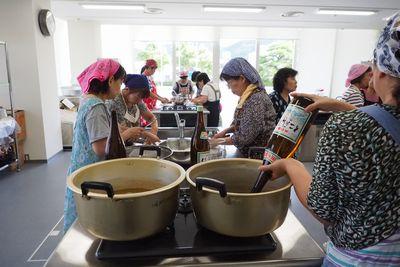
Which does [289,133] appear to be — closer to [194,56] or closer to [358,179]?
[358,179]

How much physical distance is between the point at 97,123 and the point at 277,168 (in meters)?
0.74

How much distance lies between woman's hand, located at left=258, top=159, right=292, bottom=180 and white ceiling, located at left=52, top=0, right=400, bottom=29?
13.6 ft

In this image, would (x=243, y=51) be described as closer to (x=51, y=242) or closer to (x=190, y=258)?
(x=51, y=242)

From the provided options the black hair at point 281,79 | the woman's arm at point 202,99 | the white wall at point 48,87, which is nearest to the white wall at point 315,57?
the woman's arm at point 202,99

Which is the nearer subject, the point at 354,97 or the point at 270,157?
the point at 270,157

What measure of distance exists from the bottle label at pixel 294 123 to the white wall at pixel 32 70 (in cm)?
371

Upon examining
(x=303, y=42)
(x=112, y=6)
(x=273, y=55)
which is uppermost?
(x=112, y=6)

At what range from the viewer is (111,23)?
271 inches

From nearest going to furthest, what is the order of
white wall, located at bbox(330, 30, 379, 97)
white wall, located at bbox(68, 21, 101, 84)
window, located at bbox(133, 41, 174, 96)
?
1. white wall, located at bbox(68, 21, 101, 84)
2. white wall, located at bbox(330, 30, 379, 97)
3. window, located at bbox(133, 41, 174, 96)

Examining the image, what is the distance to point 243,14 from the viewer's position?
5551 mm

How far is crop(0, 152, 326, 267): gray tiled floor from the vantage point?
2.04 metres

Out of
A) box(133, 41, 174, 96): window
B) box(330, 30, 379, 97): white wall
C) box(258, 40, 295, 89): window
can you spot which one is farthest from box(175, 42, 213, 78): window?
box(330, 30, 379, 97): white wall

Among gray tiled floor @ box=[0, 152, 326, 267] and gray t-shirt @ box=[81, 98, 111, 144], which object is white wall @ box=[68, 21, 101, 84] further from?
gray t-shirt @ box=[81, 98, 111, 144]

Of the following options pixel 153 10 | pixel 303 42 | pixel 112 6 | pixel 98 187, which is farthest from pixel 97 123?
pixel 303 42
